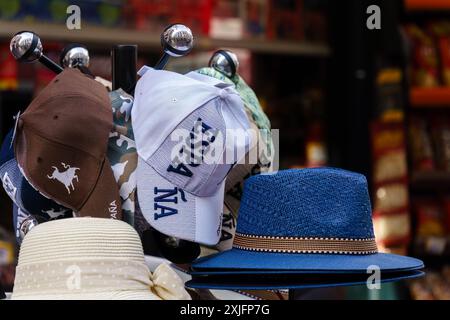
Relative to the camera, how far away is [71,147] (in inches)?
46.3

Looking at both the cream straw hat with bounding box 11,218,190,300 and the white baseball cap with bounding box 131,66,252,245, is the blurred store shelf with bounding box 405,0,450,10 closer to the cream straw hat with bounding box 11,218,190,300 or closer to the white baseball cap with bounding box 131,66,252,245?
the white baseball cap with bounding box 131,66,252,245

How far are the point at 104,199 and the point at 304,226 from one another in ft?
0.93

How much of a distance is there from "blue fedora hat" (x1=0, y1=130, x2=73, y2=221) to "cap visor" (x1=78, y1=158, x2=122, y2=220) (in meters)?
0.06

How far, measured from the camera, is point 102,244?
111 centimetres

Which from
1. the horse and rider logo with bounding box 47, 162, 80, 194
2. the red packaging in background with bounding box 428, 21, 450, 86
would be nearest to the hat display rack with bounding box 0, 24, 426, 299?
the horse and rider logo with bounding box 47, 162, 80, 194

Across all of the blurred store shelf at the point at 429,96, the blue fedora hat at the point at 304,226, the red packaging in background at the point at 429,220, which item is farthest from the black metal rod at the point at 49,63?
the red packaging in background at the point at 429,220

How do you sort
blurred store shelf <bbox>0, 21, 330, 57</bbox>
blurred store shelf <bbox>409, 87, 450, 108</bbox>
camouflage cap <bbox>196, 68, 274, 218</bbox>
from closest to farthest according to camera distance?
1. camouflage cap <bbox>196, 68, 274, 218</bbox>
2. blurred store shelf <bbox>0, 21, 330, 57</bbox>
3. blurred store shelf <bbox>409, 87, 450, 108</bbox>

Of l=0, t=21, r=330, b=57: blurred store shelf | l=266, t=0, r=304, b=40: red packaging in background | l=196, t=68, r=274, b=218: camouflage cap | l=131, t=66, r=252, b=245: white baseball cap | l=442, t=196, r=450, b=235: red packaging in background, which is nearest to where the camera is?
l=131, t=66, r=252, b=245: white baseball cap

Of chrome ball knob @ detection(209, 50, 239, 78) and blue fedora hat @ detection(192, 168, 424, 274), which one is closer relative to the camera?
blue fedora hat @ detection(192, 168, 424, 274)

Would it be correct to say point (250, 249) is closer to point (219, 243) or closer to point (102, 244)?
point (219, 243)

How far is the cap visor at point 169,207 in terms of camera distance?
1.21 metres

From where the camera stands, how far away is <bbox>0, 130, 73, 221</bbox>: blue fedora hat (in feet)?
4.08

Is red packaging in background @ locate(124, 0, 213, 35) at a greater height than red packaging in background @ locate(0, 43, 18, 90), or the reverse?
red packaging in background @ locate(124, 0, 213, 35)
